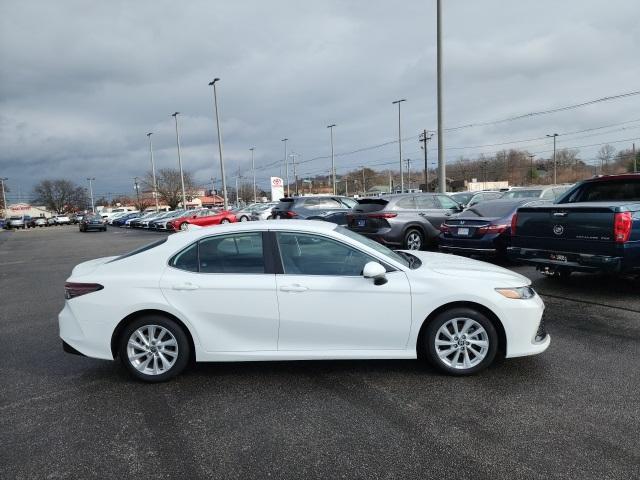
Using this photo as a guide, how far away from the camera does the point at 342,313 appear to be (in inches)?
158

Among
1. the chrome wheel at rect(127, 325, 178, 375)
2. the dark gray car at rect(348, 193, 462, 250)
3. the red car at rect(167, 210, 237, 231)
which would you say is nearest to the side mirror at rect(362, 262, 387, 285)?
the chrome wheel at rect(127, 325, 178, 375)

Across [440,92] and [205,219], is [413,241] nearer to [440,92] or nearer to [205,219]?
[440,92]

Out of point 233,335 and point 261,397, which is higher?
point 233,335

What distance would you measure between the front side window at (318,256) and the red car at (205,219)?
70.9 feet

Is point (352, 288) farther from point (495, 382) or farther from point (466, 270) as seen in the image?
point (495, 382)

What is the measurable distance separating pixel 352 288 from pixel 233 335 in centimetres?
115

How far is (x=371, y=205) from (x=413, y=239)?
144 centimetres

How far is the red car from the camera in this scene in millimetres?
26750

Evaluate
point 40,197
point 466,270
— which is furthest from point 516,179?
point 40,197

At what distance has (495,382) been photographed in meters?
3.91

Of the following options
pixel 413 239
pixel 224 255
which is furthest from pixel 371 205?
pixel 224 255

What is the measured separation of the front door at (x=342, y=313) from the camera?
4.00m

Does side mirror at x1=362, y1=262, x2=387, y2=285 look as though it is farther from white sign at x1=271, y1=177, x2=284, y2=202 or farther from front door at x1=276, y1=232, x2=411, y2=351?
white sign at x1=271, y1=177, x2=284, y2=202

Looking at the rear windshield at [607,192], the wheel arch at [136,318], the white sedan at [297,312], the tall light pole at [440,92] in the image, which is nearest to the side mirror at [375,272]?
the white sedan at [297,312]
